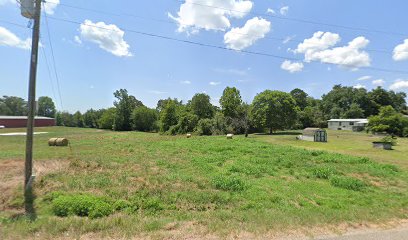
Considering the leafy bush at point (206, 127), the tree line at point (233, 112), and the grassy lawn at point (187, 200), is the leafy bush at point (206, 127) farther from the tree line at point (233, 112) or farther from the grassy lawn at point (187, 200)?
the grassy lawn at point (187, 200)

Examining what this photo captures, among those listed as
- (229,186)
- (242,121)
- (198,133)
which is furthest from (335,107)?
(229,186)

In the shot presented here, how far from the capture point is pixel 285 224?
578 cm

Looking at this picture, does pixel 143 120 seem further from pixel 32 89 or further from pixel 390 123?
pixel 32 89

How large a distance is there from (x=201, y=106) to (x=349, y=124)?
152ft

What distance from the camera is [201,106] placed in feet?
196

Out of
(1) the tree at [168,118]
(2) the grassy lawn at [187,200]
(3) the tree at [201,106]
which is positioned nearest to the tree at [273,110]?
(3) the tree at [201,106]

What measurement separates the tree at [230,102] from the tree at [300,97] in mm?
47155

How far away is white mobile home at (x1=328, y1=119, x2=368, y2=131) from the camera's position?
71.6 m

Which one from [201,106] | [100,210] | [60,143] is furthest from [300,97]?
[100,210]

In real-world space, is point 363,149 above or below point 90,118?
below

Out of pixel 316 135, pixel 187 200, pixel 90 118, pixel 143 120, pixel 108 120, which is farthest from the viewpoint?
pixel 90 118

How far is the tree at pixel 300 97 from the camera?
9825 centimetres

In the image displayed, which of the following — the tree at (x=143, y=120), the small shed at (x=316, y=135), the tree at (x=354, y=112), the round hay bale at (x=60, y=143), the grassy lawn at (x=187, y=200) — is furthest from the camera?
the tree at (x=354, y=112)

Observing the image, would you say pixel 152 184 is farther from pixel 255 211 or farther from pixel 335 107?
pixel 335 107
